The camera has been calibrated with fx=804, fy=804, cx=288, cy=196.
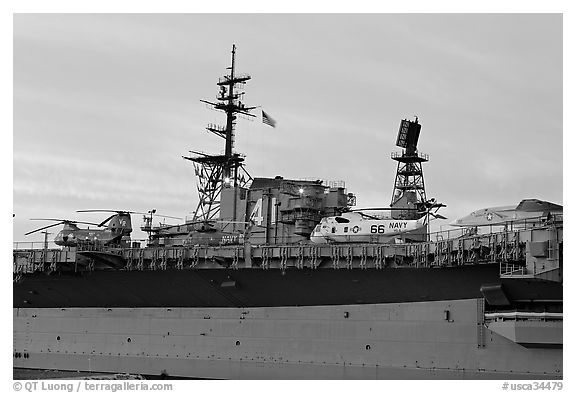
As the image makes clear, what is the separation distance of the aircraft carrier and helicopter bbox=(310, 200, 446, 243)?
0.34ft

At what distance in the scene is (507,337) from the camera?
2017 centimetres

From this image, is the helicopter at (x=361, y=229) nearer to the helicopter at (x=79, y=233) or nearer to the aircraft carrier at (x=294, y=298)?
the aircraft carrier at (x=294, y=298)

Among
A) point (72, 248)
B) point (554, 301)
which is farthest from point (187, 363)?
point (554, 301)

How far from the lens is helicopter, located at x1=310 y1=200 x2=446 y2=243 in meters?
24.6

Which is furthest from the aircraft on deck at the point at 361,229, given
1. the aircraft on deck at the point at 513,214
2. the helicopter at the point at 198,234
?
the helicopter at the point at 198,234

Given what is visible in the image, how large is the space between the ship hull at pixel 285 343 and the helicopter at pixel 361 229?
Answer: 8.10 feet

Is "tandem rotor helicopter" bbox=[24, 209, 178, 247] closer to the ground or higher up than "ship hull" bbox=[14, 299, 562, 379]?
higher up

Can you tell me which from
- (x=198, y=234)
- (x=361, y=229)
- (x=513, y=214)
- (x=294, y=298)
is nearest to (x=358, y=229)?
(x=361, y=229)

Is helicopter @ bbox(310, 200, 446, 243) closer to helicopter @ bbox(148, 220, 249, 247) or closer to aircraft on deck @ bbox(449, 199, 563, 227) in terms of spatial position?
aircraft on deck @ bbox(449, 199, 563, 227)

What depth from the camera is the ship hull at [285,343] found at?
21.0m

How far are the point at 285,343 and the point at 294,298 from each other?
1349mm

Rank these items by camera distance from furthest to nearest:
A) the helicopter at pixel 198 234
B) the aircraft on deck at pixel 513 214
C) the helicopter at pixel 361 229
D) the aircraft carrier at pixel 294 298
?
the helicopter at pixel 198 234 < the helicopter at pixel 361 229 < the aircraft on deck at pixel 513 214 < the aircraft carrier at pixel 294 298

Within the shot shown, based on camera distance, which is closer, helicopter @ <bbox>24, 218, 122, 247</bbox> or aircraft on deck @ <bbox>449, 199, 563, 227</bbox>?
aircraft on deck @ <bbox>449, 199, 563, 227</bbox>

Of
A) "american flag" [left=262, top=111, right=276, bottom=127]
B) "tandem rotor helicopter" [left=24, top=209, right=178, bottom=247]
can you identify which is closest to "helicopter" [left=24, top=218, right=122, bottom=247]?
"tandem rotor helicopter" [left=24, top=209, right=178, bottom=247]
